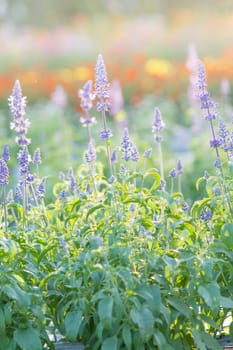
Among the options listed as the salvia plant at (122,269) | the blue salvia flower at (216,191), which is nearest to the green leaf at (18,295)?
the salvia plant at (122,269)

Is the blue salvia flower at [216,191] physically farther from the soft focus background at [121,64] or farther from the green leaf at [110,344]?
the soft focus background at [121,64]

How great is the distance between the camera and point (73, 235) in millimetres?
4027

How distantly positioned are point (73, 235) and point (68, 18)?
782 inches

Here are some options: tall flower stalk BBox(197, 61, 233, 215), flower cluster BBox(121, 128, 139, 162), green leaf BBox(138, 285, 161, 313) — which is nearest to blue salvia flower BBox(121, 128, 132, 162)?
flower cluster BBox(121, 128, 139, 162)

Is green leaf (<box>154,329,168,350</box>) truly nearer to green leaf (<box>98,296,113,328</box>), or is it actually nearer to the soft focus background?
green leaf (<box>98,296,113,328</box>)

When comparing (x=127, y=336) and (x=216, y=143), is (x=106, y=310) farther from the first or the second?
(x=216, y=143)

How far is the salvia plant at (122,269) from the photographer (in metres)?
3.54

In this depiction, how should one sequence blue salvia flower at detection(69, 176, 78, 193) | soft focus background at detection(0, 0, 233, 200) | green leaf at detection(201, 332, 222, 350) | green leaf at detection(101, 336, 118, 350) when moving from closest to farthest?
green leaf at detection(101, 336, 118, 350)
green leaf at detection(201, 332, 222, 350)
blue salvia flower at detection(69, 176, 78, 193)
soft focus background at detection(0, 0, 233, 200)

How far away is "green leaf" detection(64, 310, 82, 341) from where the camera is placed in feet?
11.9

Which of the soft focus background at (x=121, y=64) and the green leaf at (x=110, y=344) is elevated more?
the soft focus background at (x=121, y=64)

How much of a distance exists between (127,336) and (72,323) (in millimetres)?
239

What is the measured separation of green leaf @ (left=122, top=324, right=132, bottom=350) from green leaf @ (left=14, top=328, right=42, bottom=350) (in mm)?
331

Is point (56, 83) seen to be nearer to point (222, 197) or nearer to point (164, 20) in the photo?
point (164, 20)

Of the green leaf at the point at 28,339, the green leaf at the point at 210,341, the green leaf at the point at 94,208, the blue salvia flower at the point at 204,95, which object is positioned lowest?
the green leaf at the point at 210,341
